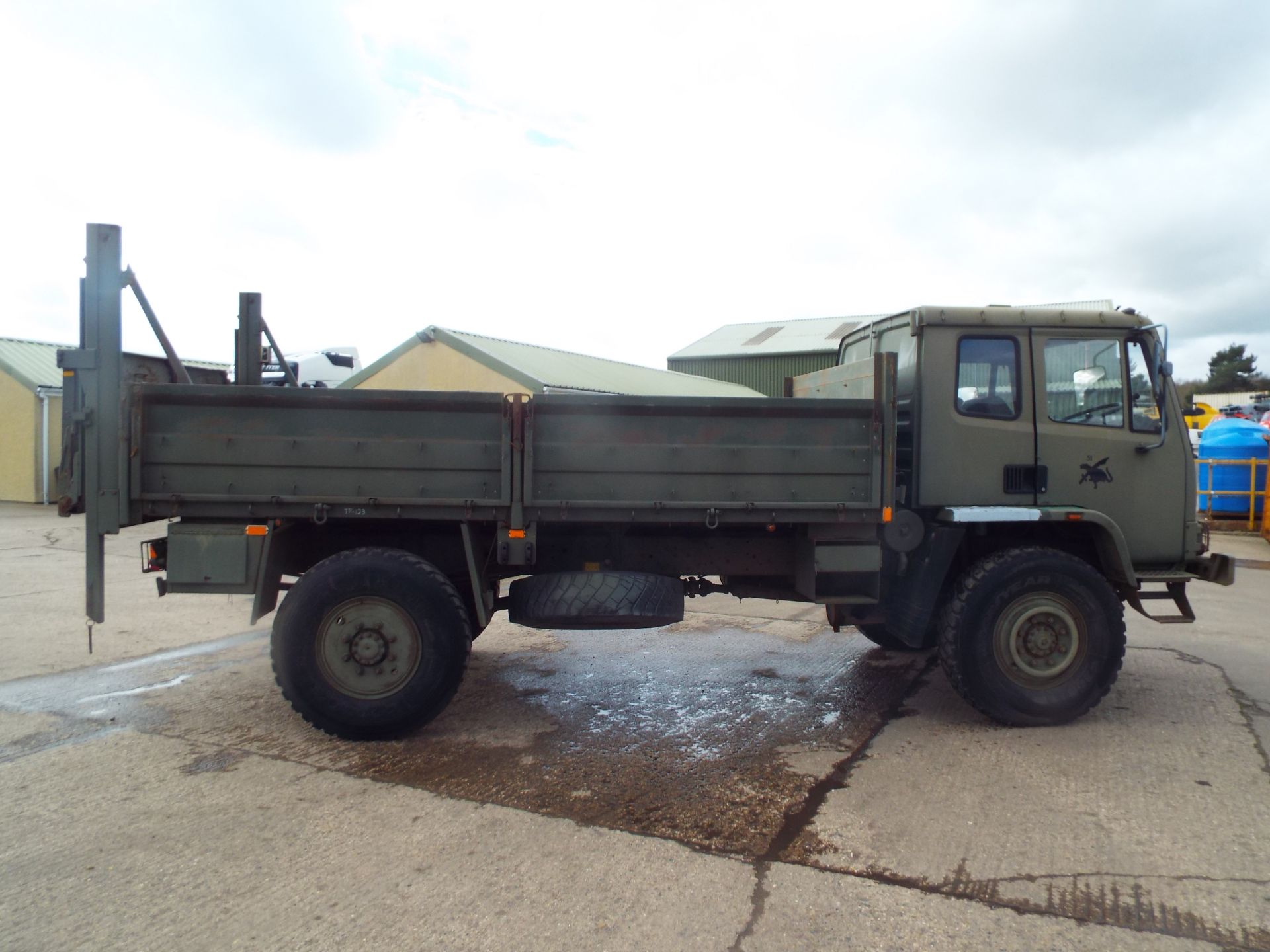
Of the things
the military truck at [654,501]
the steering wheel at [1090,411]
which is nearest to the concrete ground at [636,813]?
the military truck at [654,501]

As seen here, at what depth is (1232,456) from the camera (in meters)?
15.5

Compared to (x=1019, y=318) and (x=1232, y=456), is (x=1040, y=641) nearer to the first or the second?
(x=1019, y=318)

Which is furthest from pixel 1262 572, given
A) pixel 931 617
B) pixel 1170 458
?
pixel 931 617

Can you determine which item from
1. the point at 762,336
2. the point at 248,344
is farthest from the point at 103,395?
the point at 762,336

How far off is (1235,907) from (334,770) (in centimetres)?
406

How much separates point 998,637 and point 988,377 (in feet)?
5.43

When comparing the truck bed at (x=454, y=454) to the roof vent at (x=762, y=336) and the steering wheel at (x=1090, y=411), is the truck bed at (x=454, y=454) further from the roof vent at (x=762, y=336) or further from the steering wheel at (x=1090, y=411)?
the roof vent at (x=762, y=336)

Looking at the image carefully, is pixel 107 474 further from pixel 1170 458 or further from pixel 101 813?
pixel 1170 458

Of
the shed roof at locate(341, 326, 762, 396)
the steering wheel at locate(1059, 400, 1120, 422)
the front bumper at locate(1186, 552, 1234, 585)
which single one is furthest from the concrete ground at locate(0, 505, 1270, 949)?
the shed roof at locate(341, 326, 762, 396)

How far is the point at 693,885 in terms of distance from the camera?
134 inches

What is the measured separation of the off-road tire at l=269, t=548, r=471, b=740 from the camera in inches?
195

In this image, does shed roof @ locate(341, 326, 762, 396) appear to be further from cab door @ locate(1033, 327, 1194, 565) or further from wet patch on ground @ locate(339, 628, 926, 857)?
cab door @ locate(1033, 327, 1194, 565)

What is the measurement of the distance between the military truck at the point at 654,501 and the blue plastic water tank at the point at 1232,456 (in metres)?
12.0

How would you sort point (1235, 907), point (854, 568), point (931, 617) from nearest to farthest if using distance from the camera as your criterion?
point (1235, 907) → point (854, 568) → point (931, 617)
